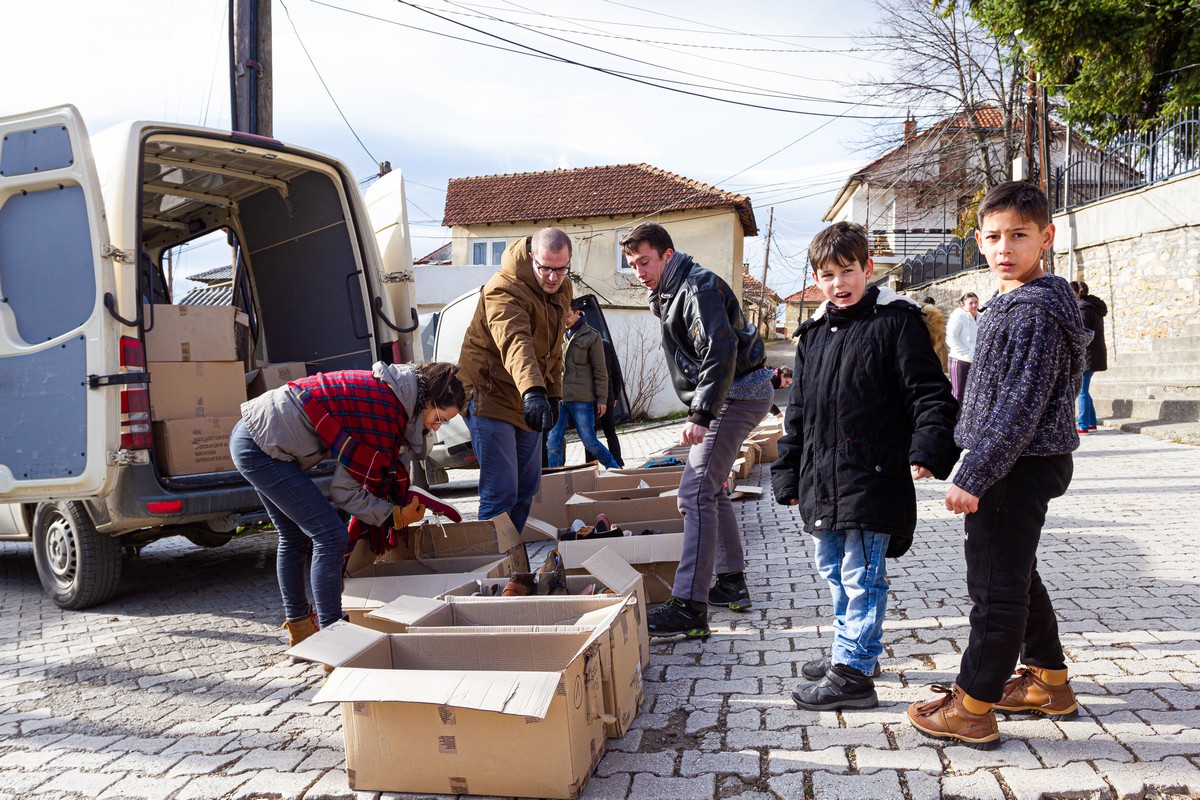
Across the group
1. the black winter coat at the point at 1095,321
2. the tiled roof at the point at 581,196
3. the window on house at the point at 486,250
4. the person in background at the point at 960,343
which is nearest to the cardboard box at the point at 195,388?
the person in background at the point at 960,343

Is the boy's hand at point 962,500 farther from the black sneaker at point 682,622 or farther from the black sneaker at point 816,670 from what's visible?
the black sneaker at point 682,622

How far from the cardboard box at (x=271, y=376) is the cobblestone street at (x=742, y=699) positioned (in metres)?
1.40

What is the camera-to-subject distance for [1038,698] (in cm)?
296

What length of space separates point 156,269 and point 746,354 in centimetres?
552

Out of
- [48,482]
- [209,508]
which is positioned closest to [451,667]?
[209,508]

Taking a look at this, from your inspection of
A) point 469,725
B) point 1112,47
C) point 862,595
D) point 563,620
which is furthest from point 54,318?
point 1112,47

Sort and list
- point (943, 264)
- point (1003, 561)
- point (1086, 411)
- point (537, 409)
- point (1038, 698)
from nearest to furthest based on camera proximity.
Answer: point (1003, 561) < point (1038, 698) < point (537, 409) < point (1086, 411) < point (943, 264)

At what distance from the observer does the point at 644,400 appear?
20672 mm

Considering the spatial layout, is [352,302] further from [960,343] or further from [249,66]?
[960,343]

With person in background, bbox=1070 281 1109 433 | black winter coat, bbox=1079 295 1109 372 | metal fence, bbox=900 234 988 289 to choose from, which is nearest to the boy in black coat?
person in background, bbox=1070 281 1109 433

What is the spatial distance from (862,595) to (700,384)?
3.90 feet

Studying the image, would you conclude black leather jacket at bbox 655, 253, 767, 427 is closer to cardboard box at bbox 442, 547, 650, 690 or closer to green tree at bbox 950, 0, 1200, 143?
cardboard box at bbox 442, 547, 650, 690

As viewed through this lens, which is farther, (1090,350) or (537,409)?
(1090,350)

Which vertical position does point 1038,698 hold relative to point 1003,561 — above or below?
below
